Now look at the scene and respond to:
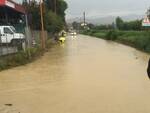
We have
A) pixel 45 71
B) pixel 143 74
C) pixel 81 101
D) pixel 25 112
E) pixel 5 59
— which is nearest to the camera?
pixel 25 112

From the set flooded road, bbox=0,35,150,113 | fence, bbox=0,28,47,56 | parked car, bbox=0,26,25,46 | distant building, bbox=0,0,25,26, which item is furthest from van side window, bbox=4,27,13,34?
flooded road, bbox=0,35,150,113

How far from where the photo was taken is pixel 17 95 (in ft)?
54.2

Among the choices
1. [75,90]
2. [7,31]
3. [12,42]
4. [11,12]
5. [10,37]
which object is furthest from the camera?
[11,12]

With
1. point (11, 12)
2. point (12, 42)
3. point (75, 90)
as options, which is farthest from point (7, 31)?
point (11, 12)

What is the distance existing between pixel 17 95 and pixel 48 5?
234 ft

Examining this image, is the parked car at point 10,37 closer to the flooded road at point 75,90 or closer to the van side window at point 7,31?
the van side window at point 7,31

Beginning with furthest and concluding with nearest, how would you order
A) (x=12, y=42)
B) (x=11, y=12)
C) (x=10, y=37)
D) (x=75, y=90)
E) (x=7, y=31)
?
(x=11, y=12) < (x=7, y=31) < (x=10, y=37) < (x=12, y=42) < (x=75, y=90)

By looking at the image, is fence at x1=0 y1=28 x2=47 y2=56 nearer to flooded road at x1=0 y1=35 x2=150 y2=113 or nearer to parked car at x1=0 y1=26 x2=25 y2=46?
parked car at x1=0 y1=26 x2=25 y2=46

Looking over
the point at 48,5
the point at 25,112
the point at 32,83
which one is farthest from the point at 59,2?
the point at 25,112

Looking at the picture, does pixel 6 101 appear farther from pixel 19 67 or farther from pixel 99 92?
pixel 19 67

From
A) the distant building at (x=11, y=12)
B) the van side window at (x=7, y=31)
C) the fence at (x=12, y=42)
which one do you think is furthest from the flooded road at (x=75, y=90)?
the distant building at (x=11, y=12)

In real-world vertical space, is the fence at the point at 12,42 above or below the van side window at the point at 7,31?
below

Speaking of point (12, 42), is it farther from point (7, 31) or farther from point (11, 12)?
point (11, 12)

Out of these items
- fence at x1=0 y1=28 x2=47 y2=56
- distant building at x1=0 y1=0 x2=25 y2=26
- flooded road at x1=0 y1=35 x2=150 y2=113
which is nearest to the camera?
flooded road at x1=0 y1=35 x2=150 y2=113
